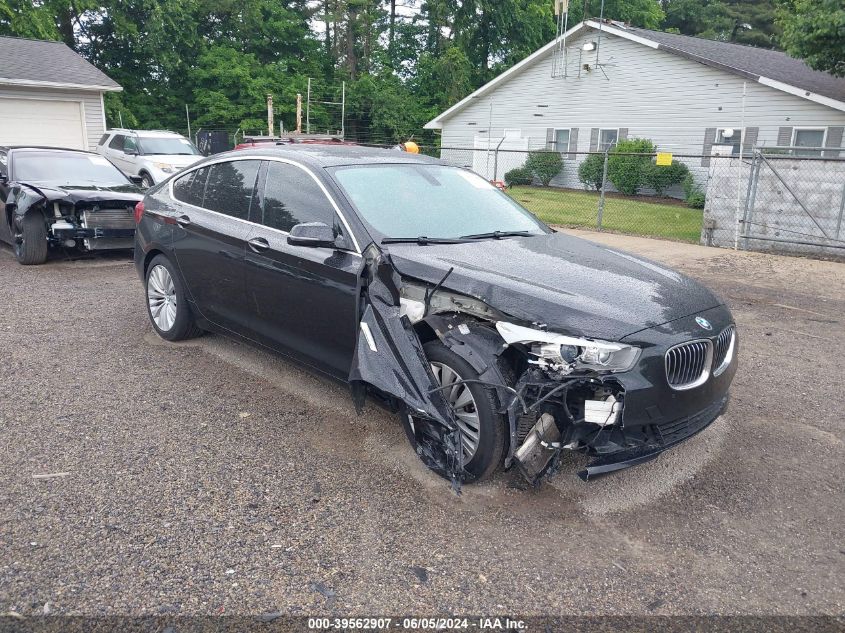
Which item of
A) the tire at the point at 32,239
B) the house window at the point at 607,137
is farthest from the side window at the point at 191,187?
the house window at the point at 607,137

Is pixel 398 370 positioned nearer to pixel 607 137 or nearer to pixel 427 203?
pixel 427 203

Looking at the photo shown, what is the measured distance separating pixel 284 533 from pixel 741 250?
1088cm

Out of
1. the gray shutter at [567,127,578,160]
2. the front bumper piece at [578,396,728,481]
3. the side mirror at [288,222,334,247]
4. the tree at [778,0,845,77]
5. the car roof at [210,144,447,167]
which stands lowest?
the front bumper piece at [578,396,728,481]

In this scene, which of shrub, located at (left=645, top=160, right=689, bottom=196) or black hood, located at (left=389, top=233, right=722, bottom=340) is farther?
shrub, located at (left=645, top=160, right=689, bottom=196)

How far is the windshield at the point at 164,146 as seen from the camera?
17.4 meters

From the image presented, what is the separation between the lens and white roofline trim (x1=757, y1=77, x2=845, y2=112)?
17.8 metres

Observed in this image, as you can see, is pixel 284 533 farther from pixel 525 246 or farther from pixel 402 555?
pixel 525 246

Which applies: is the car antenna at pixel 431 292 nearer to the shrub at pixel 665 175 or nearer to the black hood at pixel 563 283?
the black hood at pixel 563 283

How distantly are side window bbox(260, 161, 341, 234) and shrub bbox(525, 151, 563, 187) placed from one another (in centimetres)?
2068

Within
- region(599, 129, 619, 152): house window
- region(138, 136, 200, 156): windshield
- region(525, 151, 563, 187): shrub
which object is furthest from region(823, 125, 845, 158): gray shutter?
region(138, 136, 200, 156): windshield

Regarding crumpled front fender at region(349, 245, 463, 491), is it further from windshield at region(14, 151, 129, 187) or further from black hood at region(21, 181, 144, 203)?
windshield at region(14, 151, 129, 187)

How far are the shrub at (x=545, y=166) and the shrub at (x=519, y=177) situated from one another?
19 centimetres

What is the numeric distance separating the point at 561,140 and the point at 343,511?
24048 mm

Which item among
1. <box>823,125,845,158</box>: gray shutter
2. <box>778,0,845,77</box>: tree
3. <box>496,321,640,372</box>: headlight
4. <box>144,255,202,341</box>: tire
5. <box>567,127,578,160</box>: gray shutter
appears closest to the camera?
<box>496,321,640,372</box>: headlight
